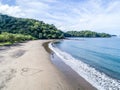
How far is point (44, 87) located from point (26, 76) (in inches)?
142

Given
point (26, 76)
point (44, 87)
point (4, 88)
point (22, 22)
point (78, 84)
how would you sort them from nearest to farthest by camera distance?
1. point (4, 88)
2. point (44, 87)
3. point (78, 84)
4. point (26, 76)
5. point (22, 22)

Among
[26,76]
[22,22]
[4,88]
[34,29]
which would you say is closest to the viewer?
[4,88]

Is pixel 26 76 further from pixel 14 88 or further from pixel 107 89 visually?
pixel 107 89

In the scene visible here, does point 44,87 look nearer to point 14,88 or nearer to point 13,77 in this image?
point 14,88

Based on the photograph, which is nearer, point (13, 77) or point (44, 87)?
point (44, 87)

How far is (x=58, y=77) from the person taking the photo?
1758 centimetres

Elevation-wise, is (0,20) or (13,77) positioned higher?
(0,20)

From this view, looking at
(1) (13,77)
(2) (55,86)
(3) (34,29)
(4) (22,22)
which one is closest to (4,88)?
(1) (13,77)

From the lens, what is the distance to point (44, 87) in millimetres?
14117

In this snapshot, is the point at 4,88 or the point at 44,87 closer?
the point at 4,88

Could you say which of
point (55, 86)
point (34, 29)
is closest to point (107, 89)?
point (55, 86)

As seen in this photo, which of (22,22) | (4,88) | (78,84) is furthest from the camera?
(22,22)

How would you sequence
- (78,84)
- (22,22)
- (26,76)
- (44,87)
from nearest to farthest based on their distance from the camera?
(44,87) < (78,84) < (26,76) < (22,22)

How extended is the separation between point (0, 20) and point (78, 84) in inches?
6358
